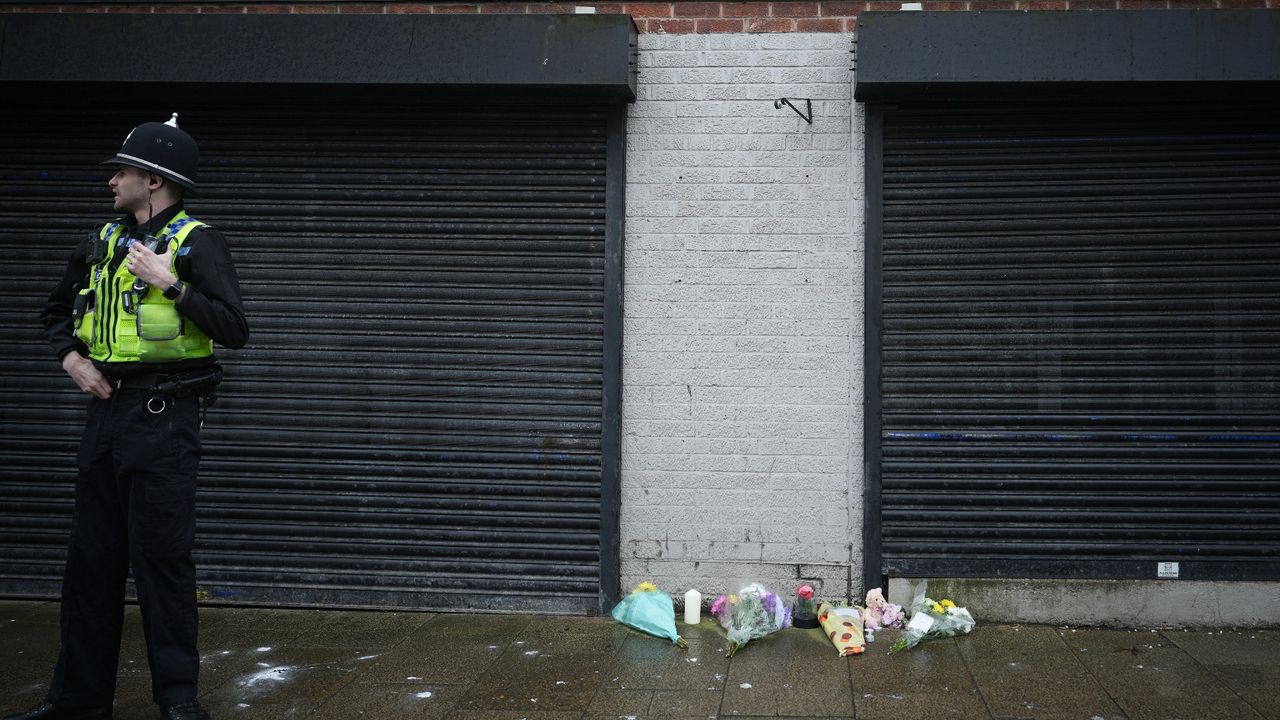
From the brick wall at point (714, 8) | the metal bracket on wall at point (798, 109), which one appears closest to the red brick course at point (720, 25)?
the brick wall at point (714, 8)

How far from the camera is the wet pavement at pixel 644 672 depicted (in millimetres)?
4203

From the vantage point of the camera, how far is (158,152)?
3998mm

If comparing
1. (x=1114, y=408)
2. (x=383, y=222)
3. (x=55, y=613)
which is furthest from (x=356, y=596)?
(x=1114, y=408)

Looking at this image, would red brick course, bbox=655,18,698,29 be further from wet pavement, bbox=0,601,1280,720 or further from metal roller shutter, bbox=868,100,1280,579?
wet pavement, bbox=0,601,1280,720

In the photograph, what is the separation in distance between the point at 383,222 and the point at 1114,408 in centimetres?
444

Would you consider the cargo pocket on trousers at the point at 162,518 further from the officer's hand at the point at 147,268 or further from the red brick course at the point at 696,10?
the red brick course at the point at 696,10

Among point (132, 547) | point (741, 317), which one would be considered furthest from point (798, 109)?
point (132, 547)

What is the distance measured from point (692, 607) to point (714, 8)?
3.50 m

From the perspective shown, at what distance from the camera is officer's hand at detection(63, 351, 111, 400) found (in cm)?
393

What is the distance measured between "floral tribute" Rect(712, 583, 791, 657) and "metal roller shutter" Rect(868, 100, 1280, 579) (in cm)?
73

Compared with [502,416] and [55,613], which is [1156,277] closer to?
[502,416]

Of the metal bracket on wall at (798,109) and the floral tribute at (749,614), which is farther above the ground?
the metal bracket on wall at (798,109)

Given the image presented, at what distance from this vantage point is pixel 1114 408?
5676mm

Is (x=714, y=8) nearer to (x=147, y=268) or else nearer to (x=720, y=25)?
(x=720, y=25)
